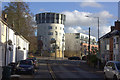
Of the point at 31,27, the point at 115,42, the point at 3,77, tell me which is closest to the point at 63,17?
the point at 31,27

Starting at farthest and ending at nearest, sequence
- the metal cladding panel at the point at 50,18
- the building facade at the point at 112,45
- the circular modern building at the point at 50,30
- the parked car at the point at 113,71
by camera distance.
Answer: the metal cladding panel at the point at 50,18, the circular modern building at the point at 50,30, the building facade at the point at 112,45, the parked car at the point at 113,71

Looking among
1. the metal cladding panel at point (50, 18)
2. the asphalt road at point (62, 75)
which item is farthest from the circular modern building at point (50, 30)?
the asphalt road at point (62, 75)

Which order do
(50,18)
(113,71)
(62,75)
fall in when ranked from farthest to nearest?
1. (50,18)
2. (62,75)
3. (113,71)

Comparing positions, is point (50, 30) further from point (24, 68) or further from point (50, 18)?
point (24, 68)

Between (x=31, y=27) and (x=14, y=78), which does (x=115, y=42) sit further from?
(x=14, y=78)

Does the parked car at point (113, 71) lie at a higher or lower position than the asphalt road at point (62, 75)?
higher

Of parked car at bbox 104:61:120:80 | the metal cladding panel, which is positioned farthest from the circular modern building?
parked car at bbox 104:61:120:80

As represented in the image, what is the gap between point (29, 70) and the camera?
22.6m

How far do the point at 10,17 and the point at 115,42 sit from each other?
21.7 m

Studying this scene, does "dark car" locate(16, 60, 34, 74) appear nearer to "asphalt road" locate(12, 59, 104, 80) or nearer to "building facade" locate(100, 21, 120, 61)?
"asphalt road" locate(12, 59, 104, 80)

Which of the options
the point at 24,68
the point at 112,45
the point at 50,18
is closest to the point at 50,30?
the point at 50,18

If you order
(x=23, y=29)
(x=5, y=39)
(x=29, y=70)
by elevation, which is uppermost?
(x=23, y=29)

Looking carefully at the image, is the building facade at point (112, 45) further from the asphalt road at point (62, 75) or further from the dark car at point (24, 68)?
the dark car at point (24, 68)

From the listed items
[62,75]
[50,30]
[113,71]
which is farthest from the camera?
[50,30]
